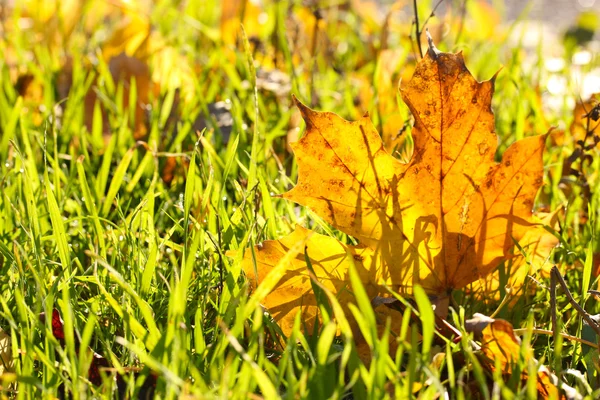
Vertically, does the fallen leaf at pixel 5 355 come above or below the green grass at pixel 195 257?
below

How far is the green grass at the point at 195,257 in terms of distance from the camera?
0.86m

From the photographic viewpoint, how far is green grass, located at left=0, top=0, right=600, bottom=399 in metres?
0.86

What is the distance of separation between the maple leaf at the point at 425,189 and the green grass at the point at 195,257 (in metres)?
0.07

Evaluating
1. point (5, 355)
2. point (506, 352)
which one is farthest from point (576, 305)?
point (5, 355)

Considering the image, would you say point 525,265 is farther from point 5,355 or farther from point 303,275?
point 5,355

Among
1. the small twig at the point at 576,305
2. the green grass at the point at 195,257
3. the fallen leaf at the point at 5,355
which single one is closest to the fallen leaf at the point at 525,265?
the green grass at the point at 195,257

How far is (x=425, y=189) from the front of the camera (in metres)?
1.06

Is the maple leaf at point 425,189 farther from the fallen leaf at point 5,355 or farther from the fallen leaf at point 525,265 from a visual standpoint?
the fallen leaf at point 5,355

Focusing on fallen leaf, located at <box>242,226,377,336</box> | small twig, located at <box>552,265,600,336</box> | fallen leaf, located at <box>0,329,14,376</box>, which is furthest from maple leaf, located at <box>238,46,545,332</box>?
fallen leaf, located at <box>0,329,14,376</box>

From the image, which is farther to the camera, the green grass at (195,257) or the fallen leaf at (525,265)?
the fallen leaf at (525,265)

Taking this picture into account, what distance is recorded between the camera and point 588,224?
4.49 ft

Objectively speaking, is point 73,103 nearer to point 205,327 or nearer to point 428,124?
point 205,327

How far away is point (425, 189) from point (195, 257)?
0.35 metres

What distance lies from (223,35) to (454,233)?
5.80 feet
